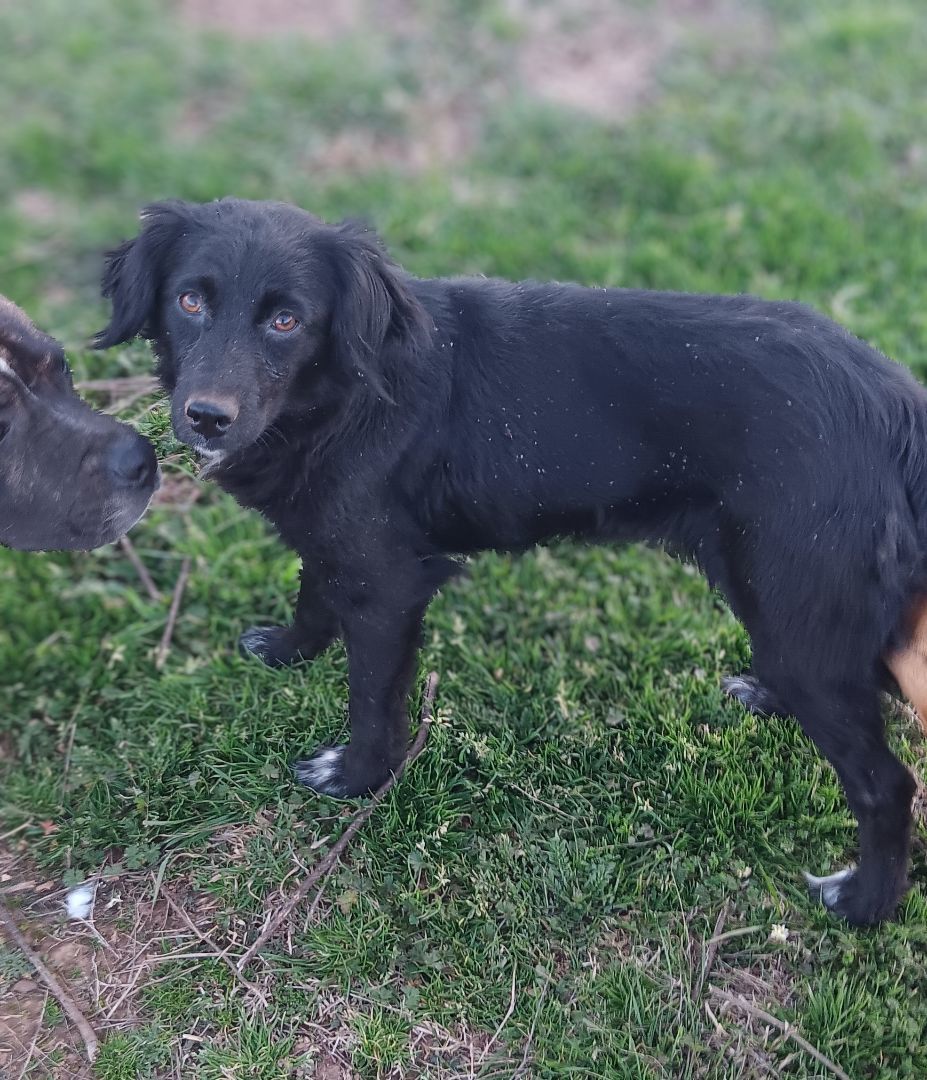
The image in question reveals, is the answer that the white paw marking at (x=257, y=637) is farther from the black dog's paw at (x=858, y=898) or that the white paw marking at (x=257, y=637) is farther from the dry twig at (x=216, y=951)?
the black dog's paw at (x=858, y=898)

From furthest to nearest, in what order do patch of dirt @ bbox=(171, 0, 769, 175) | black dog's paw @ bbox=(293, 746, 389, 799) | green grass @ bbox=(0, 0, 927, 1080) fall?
patch of dirt @ bbox=(171, 0, 769, 175) → black dog's paw @ bbox=(293, 746, 389, 799) → green grass @ bbox=(0, 0, 927, 1080)

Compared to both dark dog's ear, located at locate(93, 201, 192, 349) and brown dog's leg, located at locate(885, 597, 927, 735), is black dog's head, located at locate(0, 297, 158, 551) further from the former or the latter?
brown dog's leg, located at locate(885, 597, 927, 735)

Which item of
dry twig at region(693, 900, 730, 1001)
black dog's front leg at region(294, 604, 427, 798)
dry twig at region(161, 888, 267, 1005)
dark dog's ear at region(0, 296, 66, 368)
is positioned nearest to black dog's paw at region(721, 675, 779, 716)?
dry twig at region(693, 900, 730, 1001)

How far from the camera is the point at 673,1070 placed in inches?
110

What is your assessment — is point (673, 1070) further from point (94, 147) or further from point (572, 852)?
point (94, 147)

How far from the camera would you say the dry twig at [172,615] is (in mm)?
3766

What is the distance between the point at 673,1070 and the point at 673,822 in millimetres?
717

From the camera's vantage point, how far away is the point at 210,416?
Result: 101 inches

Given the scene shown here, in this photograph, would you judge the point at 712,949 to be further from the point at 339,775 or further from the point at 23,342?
the point at 23,342

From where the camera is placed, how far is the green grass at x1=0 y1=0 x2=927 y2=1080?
2879 mm

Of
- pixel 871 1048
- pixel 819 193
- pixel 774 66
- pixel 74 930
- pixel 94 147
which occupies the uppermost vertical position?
pixel 774 66

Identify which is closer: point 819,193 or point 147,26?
point 819,193

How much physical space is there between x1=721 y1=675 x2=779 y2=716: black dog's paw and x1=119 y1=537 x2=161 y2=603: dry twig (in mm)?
2108

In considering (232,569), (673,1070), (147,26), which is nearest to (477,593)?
(232,569)
